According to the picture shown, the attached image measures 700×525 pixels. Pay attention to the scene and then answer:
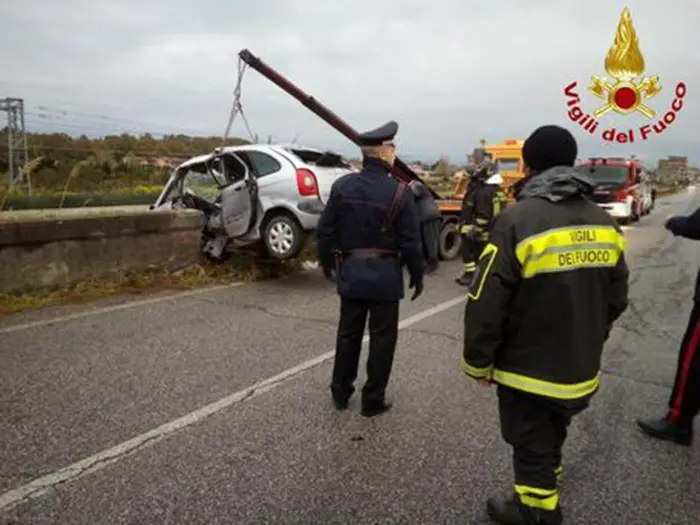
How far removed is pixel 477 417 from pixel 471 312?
1553mm

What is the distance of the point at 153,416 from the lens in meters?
3.60

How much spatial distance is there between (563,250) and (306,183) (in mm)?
5424

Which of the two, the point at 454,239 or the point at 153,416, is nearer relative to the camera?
the point at 153,416

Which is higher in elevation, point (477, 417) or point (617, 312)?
point (617, 312)

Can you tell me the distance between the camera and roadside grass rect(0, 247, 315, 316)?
245 inches

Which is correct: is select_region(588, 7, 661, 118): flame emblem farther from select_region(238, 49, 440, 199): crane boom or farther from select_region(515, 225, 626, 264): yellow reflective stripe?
select_region(515, 225, 626, 264): yellow reflective stripe

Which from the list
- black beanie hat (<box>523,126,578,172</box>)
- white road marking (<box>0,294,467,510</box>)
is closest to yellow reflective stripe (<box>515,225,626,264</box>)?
black beanie hat (<box>523,126,578,172</box>)

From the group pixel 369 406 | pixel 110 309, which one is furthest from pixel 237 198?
pixel 369 406

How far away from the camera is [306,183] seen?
7.39 m

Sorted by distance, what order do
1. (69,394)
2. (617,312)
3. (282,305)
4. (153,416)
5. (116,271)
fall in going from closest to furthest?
(617,312), (153,416), (69,394), (282,305), (116,271)

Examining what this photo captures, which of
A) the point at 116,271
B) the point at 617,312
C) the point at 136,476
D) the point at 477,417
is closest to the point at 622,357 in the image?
the point at 477,417

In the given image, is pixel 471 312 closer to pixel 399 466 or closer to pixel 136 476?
pixel 399 466

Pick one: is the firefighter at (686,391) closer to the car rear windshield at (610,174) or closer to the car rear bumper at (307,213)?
the car rear bumper at (307,213)

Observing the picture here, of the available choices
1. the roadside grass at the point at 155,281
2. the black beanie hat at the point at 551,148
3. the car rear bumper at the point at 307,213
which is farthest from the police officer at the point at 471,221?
the black beanie hat at the point at 551,148
